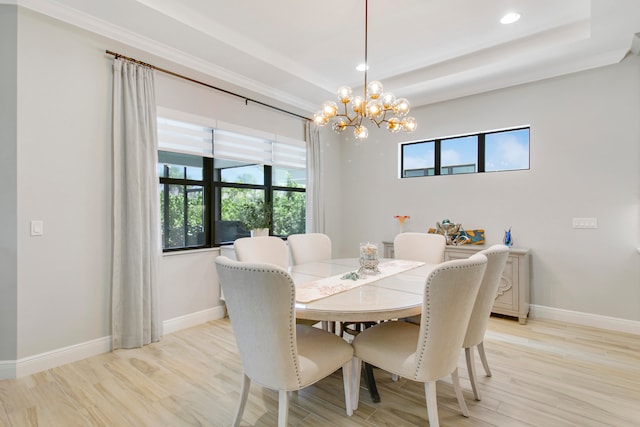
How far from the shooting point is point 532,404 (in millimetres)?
2102

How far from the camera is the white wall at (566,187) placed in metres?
3.30

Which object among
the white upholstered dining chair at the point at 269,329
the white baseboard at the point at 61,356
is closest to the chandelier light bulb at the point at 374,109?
the white upholstered dining chair at the point at 269,329

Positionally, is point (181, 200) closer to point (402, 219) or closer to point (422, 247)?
point (422, 247)

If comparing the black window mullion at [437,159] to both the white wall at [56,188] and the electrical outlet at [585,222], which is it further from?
the white wall at [56,188]

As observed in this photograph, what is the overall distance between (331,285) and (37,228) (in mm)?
2301

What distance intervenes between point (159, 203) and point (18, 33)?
1599 millimetres

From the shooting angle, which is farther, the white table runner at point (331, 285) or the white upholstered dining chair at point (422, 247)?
the white upholstered dining chair at point (422, 247)

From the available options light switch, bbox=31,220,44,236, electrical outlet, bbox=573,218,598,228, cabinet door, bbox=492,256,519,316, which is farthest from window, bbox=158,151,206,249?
electrical outlet, bbox=573,218,598,228

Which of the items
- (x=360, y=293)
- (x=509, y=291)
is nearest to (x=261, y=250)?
(x=360, y=293)

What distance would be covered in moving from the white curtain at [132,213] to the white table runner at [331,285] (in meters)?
1.68

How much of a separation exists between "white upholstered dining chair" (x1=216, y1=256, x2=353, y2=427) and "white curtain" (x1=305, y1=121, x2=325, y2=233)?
312 centimetres

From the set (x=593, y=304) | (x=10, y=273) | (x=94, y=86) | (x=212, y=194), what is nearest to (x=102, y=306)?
(x=10, y=273)

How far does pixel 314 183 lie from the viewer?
4.84 metres

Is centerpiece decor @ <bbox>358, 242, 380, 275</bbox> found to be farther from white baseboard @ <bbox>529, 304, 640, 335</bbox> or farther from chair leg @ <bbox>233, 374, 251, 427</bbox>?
white baseboard @ <bbox>529, 304, 640, 335</bbox>
